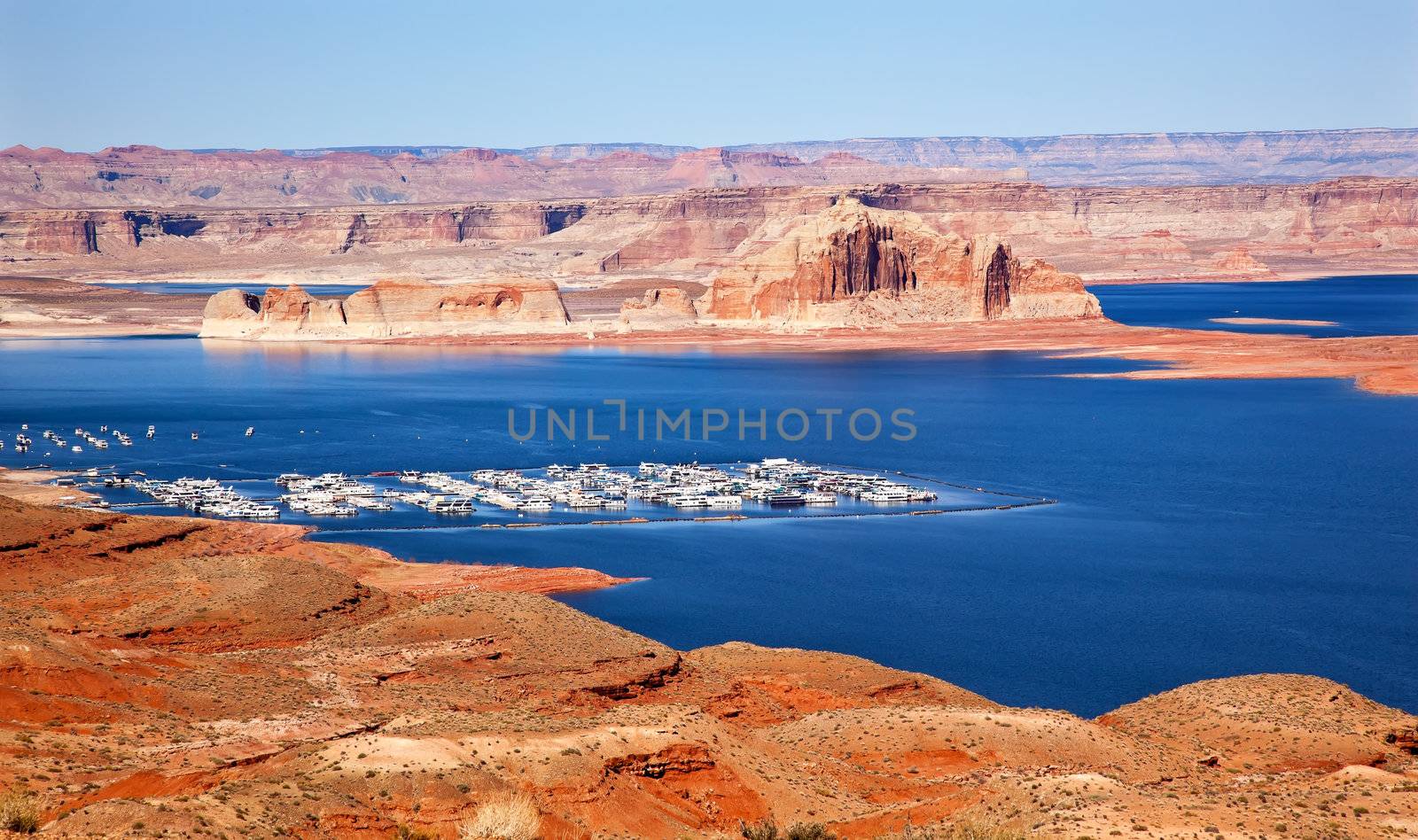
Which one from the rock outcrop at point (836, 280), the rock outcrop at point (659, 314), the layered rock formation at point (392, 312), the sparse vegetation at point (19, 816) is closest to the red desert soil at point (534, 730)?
the sparse vegetation at point (19, 816)

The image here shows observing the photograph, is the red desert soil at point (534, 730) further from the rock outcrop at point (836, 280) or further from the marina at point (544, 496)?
the rock outcrop at point (836, 280)

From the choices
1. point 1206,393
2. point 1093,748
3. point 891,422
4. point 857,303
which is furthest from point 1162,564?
point 857,303

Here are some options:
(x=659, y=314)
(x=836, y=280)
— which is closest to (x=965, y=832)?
(x=836, y=280)

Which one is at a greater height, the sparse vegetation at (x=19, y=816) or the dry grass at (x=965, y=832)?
the sparse vegetation at (x=19, y=816)

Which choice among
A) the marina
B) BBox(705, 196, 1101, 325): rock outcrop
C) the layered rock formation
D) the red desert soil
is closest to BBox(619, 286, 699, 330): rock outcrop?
BBox(705, 196, 1101, 325): rock outcrop

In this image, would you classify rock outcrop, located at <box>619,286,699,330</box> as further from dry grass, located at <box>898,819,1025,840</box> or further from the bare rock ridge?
dry grass, located at <box>898,819,1025,840</box>

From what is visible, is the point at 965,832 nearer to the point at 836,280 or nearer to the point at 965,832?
the point at 965,832

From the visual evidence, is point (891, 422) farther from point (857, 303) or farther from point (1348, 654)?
point (857, 303)
